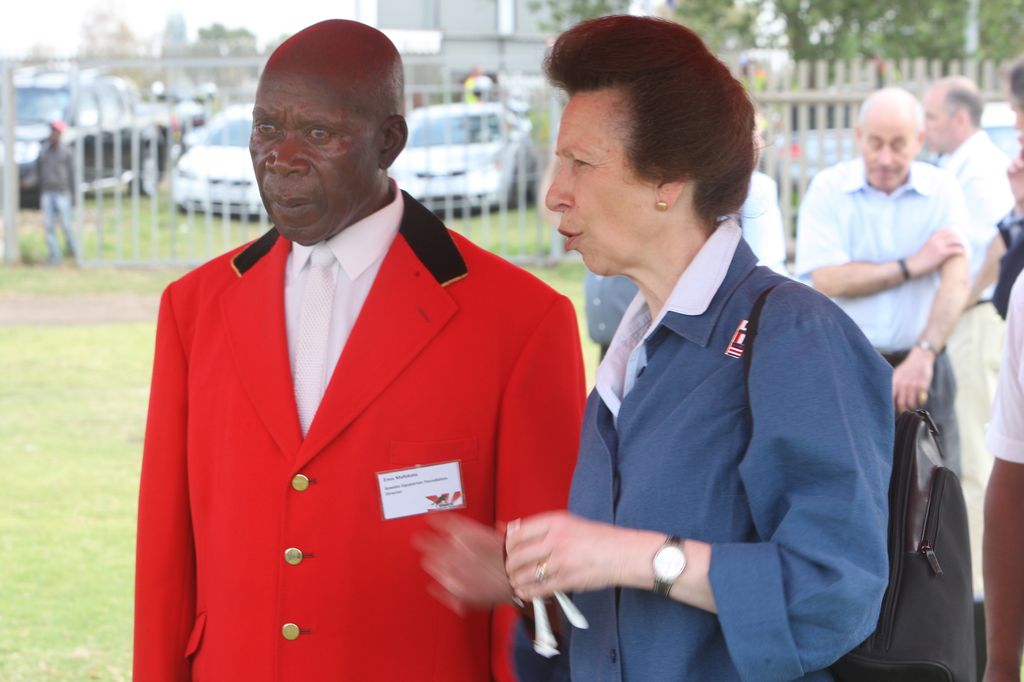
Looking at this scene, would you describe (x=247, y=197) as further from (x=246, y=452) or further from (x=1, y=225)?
(x=246, y=452)

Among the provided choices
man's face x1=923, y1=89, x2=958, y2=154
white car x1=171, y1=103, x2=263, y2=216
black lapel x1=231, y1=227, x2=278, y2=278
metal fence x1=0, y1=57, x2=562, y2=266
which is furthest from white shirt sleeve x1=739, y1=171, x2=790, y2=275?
white car x1=171, y1=103, x2=263, y2=216

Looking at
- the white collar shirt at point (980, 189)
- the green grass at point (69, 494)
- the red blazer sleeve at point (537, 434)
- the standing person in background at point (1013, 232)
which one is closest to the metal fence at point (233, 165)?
the green grass at point (69, 494)

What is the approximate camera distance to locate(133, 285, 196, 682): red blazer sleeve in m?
2.40

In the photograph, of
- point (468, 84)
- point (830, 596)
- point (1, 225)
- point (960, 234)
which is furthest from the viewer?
point (1, 225)

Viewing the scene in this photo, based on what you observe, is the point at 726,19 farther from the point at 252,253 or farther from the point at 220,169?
the point at 252,253

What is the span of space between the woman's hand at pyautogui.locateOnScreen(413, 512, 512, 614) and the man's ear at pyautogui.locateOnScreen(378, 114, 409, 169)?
72 cm

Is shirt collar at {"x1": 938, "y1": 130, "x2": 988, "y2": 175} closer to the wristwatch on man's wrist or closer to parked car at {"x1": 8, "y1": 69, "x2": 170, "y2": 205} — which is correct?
the wristwatch on man's wrist

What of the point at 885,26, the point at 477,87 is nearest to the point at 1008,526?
the point at 477,87

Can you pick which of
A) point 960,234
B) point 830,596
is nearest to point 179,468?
point 830,596

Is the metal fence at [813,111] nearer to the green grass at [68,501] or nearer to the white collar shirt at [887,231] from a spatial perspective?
the green grass at [68,501]

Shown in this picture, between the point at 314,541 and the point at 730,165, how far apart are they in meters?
0.96

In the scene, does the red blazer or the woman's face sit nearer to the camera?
the woman's face

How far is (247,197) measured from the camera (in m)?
16.6

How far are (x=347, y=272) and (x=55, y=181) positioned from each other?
1494 cm
